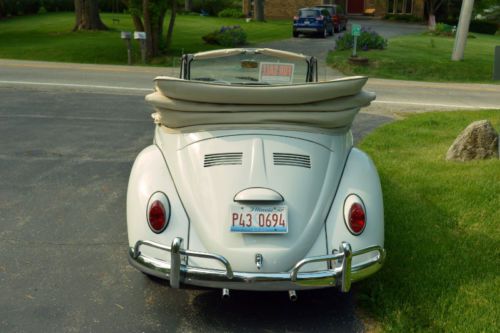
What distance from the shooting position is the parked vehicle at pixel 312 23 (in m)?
31.8

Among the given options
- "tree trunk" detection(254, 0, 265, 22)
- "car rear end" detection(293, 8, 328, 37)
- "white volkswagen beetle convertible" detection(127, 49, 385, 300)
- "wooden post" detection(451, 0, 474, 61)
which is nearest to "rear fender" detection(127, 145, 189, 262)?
"white volkswagen beetle convertible" detection(127, 49, 385, 300)

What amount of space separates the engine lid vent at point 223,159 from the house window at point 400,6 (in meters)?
50.3

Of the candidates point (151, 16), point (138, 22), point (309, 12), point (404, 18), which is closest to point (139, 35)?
point (151, 16)

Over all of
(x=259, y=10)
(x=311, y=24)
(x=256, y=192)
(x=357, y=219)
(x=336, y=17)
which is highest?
(x=259, y=10)

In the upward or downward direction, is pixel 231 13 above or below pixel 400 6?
below

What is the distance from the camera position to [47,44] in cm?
2572

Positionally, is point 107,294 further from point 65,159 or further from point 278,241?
point 65,159

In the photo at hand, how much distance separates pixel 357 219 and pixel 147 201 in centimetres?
143

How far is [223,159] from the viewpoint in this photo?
406cm

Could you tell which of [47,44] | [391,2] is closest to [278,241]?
[47,44]

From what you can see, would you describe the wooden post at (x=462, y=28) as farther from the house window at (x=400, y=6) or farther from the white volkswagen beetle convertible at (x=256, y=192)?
the house window at (x=400, y=6)

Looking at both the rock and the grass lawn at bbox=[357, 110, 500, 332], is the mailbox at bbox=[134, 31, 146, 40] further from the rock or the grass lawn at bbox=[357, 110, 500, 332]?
the rock

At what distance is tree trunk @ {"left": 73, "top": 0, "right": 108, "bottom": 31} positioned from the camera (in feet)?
101

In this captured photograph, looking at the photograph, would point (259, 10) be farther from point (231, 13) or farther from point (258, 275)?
point (258, 275)
